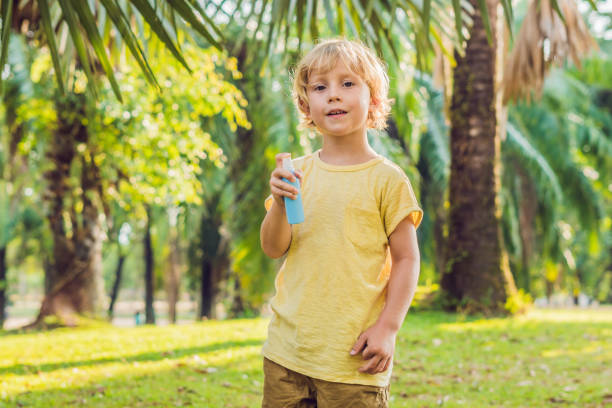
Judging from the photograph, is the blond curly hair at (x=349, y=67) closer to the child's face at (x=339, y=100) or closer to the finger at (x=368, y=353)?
the child's face at (x=339, y=100)

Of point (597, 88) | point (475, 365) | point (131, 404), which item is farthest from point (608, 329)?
point (597, 88)

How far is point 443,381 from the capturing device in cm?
499

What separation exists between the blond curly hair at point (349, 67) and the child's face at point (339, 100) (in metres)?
0.02

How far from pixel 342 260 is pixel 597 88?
23.3 meters

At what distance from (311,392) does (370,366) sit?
22 cm

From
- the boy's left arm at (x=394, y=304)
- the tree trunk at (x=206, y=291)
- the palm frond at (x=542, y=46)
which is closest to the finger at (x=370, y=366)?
the boy's left arm at (x=394, y=304)

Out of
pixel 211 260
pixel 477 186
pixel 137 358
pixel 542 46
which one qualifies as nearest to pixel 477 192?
pixel 477 186

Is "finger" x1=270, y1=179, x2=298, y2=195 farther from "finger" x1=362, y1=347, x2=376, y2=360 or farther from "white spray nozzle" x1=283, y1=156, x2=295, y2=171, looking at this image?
"finger" x1=362, y1=347, x2=376, y2=360

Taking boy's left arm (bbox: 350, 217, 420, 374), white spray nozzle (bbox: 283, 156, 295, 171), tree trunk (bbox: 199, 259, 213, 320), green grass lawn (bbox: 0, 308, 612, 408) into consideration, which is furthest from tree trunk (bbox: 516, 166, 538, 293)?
white spray nozzle (bbox: 283, 156, 295, 171)

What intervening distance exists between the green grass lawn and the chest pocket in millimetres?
2544

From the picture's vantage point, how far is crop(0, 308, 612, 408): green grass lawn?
4391mm

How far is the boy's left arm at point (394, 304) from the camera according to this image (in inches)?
72.7

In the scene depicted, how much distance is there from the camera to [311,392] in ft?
6.40

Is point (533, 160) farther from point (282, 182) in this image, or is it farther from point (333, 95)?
point (282, 182)
